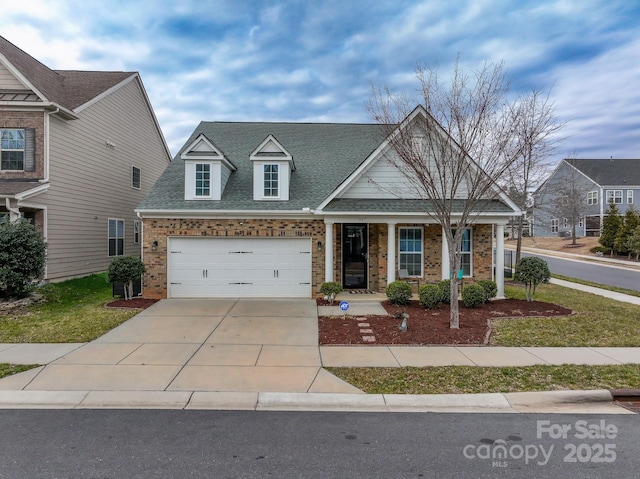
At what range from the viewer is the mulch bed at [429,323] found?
7.50 meters

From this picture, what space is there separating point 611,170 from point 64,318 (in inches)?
2021

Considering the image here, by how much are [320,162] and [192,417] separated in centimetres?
1163

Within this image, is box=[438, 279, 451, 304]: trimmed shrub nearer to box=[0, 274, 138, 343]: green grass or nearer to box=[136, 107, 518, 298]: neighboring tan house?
box=[136, 107, 518, 298]: neighboring tan house

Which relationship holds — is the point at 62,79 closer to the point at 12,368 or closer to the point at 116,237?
the point at 116,237

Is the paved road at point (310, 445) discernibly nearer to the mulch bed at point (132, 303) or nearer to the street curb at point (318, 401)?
the street curb at point (318, 401)

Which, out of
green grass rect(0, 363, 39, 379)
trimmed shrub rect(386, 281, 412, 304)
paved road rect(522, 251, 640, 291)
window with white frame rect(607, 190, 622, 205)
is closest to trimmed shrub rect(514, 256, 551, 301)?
trimmed shrub rect(386, 281, 412, 304)

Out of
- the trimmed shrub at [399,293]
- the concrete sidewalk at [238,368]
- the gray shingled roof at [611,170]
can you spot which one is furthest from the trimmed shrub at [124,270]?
the gray shingled roof at [611,170]

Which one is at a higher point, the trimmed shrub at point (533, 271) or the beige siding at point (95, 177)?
the beige siding at point (95, 177)

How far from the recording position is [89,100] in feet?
49.4

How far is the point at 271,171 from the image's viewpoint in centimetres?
1278

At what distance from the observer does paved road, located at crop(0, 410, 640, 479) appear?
3.42m

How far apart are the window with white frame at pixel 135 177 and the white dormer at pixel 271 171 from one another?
9416mm

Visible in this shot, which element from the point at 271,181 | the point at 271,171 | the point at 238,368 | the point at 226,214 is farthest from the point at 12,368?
the point at 271,171

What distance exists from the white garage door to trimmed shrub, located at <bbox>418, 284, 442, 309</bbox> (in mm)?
3754
